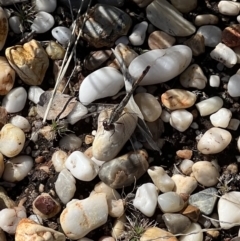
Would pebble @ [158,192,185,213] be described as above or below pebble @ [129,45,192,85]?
below

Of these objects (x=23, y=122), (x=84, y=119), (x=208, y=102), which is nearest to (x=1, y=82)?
(x=23, y=122)

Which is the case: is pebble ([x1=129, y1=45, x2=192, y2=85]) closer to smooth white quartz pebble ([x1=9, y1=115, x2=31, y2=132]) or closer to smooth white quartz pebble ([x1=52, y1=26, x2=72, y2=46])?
smooth white quartz pebble ([x1=52, y1=26, x2=72, y2=46])

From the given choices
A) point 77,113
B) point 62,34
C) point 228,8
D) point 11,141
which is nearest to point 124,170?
point 77,113

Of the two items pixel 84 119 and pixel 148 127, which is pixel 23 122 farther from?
pixel 148 127

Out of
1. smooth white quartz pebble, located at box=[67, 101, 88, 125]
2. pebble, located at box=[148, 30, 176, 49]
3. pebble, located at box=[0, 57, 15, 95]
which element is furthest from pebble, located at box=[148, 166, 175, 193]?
pebble, located at box=[0, 57, 15, 95]

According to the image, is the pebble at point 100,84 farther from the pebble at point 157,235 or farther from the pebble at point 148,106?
the pebble at point 157,235

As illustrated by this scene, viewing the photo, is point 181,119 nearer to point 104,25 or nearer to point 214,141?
point 214,141

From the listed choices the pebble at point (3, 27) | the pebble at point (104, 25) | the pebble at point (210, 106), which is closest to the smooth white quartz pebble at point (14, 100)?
the pebble at point (3, 27)
